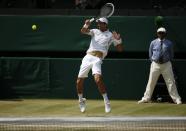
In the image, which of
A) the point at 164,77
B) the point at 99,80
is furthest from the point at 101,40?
the point at 164,77

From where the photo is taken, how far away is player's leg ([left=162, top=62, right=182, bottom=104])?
553 inches

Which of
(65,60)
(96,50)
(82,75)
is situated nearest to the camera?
(82,75)

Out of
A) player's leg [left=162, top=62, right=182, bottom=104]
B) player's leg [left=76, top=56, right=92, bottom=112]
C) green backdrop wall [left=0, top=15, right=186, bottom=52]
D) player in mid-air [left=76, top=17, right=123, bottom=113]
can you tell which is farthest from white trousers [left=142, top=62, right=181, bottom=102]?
player's leg [left=76, top=56, right=92, bottom=112]

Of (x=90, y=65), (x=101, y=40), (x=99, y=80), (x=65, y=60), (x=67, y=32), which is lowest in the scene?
(x=65, y=60)

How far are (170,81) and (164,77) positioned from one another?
0.17 m

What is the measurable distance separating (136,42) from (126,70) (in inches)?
27.6

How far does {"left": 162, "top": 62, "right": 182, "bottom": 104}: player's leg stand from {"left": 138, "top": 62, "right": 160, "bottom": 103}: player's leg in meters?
0.15

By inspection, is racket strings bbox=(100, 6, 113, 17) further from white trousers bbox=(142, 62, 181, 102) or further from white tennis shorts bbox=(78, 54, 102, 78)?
white trousers bbox=(142, 62, 181, 102)

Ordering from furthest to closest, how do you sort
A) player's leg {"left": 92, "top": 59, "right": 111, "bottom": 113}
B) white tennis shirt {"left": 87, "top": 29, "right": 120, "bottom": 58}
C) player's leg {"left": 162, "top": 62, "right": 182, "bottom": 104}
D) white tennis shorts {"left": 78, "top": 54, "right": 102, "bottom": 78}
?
player's leg {"left": 162, "top": 62, "right": 182, "bottom": 104} < white tennis shirt {"left": 87, "top": 29, "right": 120, "bottom": 58} < white tennis shorts {"left": 78, "top": 54, "right": 102, "bottom": 78} < player's leg {"left": 92, "top": 59, "right": 111, "bottom": 113}

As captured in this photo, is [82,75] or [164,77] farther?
[164,77]

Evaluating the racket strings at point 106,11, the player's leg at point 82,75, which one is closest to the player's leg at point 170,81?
the racket strings at point 106,11

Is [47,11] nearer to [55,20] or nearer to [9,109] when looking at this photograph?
[55,20]

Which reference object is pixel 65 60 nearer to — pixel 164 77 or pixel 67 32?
pixel 67 32

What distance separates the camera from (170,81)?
14.1 metres
